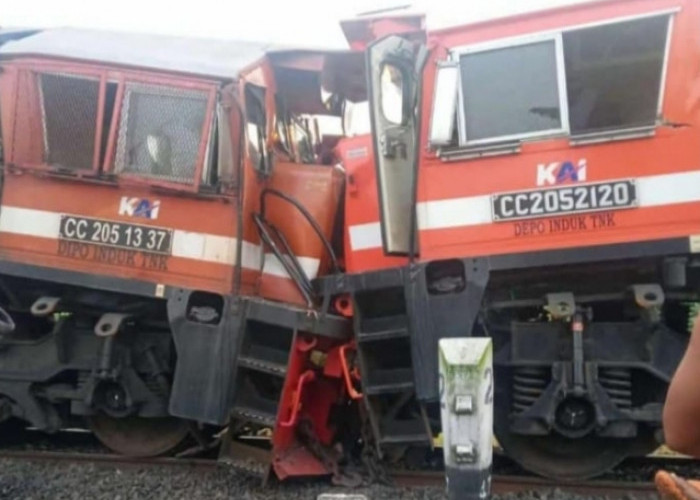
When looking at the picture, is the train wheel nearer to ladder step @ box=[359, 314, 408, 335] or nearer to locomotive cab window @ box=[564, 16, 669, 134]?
ladder step @ box=[359, 314, 408, 335]

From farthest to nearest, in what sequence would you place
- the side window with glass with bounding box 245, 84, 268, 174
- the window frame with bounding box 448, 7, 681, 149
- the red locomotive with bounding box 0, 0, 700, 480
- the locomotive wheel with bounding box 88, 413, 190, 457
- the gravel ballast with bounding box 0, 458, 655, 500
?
1. the locomotive wheel with bounding box 88, 413, 190, 457
2. the side window with glass with bounding box 245, 84, 268, 174
3. the gravel ballast with bounding box 0, 458, 655, 500
4. the red locomotive with bounding box 0, 0, 700, 480
5. the window frame with bounding box 448, 7, 681, 149

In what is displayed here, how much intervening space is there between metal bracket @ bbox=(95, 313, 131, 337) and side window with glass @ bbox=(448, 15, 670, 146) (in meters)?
2.58

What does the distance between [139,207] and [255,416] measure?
1.61m

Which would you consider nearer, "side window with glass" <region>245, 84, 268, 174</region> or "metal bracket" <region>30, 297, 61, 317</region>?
"metal bracket" <region>30, 297, 61, 317</region>

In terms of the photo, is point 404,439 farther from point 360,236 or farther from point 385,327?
point 360,236

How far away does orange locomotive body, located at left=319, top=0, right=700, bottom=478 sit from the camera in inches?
197

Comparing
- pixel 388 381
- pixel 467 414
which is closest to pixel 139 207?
pixel 388 381

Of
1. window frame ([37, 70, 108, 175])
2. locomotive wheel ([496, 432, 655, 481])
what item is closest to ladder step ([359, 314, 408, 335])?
locomotive wheel ([496, 432, 655, 481])

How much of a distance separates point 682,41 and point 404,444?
295 cm

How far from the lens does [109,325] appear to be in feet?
19.3

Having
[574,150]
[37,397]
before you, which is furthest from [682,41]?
[37,397]

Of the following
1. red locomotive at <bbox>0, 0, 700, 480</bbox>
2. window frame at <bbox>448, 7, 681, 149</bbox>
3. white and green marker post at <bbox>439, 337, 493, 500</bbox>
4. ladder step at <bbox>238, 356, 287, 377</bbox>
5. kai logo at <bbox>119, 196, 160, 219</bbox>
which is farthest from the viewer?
kai logo at <bbox>119, 196, 160, 219</bbox>

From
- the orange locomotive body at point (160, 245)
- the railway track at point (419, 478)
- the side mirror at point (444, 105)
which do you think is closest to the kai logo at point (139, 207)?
the orange locomotive body at point (160, 245)

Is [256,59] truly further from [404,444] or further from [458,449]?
[458,449]
